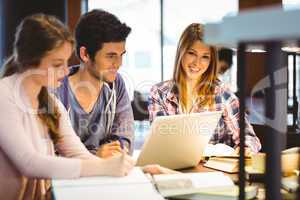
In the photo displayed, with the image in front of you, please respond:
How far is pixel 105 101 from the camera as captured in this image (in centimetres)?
237

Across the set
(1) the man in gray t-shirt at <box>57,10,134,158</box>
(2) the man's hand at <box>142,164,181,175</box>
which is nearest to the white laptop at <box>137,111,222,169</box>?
(2) the man's hand at <box>142,164,181,175</box>

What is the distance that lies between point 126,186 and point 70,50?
0.65 meters

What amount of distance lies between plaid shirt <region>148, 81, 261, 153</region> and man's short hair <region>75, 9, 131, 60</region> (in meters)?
0.39

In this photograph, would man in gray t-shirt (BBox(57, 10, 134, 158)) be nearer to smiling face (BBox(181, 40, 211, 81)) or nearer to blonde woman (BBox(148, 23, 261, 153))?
blonde woman (BBox(148, 23, 261, 153))

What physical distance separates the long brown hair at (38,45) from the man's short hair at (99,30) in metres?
0.54

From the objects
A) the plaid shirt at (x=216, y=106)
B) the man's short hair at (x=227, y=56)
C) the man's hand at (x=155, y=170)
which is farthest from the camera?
the man's short hair at (x=227, y=56)

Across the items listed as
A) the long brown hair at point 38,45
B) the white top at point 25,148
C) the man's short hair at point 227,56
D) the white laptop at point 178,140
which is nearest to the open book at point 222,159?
the white laptop at point 178,140

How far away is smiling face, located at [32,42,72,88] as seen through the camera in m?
1.71

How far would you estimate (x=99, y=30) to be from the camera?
2.35m

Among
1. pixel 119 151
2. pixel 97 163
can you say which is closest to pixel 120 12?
pixel 119 151

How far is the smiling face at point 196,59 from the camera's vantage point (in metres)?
2.53

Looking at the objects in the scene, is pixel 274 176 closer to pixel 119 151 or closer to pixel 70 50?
pixel 70 50

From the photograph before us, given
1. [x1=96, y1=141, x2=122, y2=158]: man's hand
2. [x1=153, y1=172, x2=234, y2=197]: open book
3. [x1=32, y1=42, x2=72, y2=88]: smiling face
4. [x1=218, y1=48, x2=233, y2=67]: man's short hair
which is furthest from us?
[x1=218, y1=48, x2=233, y2=67]: man's short hair

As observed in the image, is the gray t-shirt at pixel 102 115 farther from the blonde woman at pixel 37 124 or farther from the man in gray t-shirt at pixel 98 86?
the blonde woman at pixel 37 124
